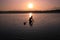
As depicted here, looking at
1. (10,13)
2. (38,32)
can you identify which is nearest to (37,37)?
(38,32)

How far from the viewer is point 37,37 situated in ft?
3.26

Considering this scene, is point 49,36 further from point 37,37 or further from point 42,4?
point 42,4

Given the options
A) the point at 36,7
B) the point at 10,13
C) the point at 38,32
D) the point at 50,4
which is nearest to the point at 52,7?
the point at 50,4

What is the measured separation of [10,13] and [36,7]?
229mm

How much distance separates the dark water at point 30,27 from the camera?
982 mm

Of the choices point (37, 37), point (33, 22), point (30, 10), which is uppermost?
point (30, 10)

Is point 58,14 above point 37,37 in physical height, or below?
above

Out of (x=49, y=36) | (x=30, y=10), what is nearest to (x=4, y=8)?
(x=30, y=10)

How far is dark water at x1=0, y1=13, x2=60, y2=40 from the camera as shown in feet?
3.22

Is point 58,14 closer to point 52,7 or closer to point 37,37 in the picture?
point 52,7

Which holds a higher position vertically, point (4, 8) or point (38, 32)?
point (4, 8)

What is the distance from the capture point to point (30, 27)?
1004 mm

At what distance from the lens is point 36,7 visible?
3.24 ft

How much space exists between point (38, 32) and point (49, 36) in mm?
97
